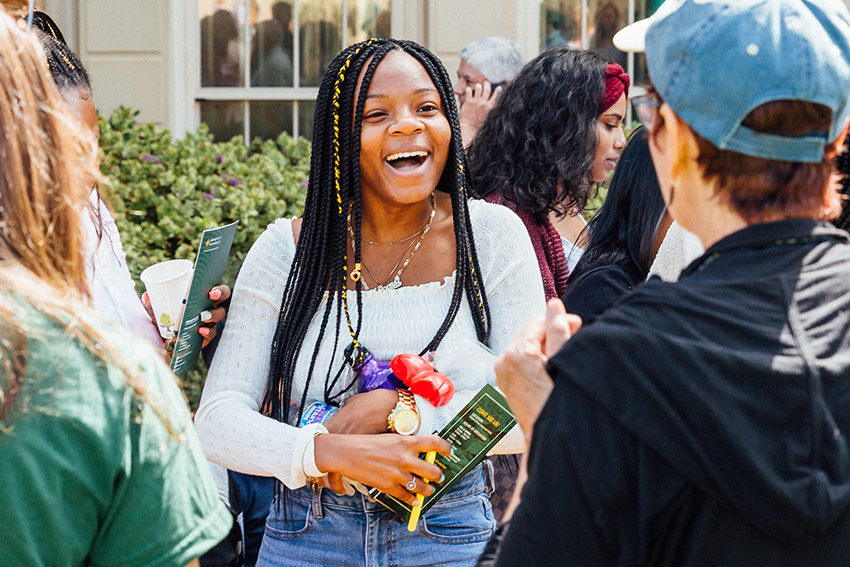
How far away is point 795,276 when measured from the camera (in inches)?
47.8

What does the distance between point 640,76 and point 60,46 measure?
516 cm

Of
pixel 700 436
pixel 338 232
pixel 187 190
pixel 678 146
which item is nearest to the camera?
pixel 700 436

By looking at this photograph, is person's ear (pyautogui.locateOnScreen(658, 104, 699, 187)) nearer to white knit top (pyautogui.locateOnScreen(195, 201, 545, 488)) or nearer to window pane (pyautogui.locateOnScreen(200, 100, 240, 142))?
white knit top (pyautogui.locateOnScreen(195, 201, 545, 488))

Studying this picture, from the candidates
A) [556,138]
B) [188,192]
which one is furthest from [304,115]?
[556,138]

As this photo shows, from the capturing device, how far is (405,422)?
2.16 meters

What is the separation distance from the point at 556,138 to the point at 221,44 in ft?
13.3

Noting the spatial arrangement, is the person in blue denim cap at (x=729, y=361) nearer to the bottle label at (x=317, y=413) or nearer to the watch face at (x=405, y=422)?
the watch face at (x=405, y=422)

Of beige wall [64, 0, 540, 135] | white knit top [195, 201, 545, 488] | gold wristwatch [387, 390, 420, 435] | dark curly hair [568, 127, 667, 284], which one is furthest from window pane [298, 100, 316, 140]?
gold wristwatch [387, 390, 420, 435]

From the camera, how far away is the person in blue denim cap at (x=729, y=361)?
1.14 meters

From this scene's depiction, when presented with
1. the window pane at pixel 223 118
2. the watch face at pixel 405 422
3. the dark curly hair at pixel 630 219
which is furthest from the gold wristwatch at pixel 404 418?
the window pane at pixel 223 118

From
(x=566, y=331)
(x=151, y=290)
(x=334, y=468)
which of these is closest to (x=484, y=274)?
(x=334, y=468)

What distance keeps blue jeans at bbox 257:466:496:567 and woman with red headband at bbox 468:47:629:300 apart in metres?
1.35

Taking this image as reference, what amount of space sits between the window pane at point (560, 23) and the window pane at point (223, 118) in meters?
2.19

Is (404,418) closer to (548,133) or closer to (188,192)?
(548,133)
